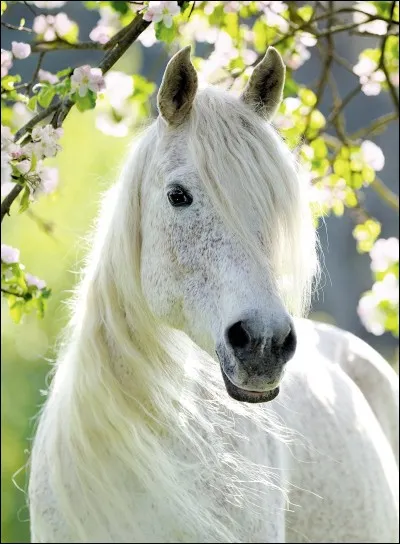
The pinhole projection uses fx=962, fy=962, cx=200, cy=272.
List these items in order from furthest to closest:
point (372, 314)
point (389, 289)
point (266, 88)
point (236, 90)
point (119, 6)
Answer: point (372, 314) < point (389, 289) < point (236, 90) < point (119, 6) < point (266, 88)

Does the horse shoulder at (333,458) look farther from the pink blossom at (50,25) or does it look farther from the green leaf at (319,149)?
the pink blossom at (50,25)

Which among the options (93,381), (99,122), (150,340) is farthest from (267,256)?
(99,122)

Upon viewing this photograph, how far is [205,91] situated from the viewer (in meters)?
2.16

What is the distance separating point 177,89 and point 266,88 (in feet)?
0.74

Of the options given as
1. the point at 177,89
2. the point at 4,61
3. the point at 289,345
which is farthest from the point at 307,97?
the point at 289,345

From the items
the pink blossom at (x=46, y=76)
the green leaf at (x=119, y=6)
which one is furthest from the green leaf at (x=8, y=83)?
the green leaf at (x=119, y=6)

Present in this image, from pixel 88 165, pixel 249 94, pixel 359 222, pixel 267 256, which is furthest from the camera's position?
pixel 88 165

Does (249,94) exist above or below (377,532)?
above

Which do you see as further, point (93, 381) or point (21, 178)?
point (93, 381)

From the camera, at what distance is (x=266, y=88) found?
2.18 metres

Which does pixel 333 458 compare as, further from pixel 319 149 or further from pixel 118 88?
pixel 118 88

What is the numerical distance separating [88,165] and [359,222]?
226 inches

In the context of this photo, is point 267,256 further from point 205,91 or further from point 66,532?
point 66,532

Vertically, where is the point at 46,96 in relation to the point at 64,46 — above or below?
above
